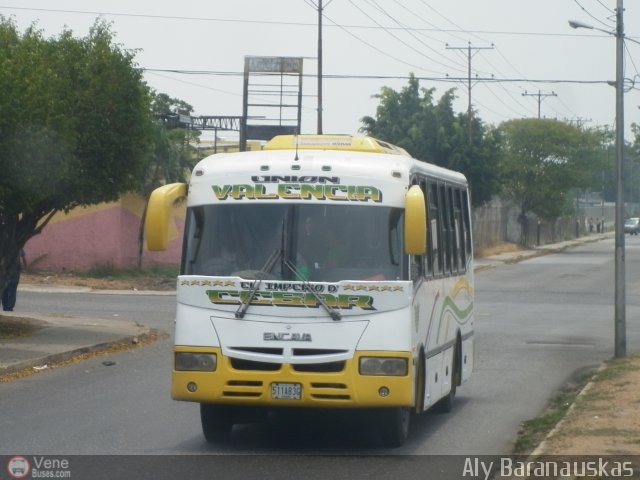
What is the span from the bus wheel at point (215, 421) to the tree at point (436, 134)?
44954 millimetres

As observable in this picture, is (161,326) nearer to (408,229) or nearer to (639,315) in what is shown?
(639,315)

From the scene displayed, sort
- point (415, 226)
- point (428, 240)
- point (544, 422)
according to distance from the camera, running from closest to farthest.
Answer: point (415, 226) < point (428, 240) < point (544, 422)

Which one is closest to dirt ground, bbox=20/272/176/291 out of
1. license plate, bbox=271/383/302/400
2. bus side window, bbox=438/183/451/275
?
bus side window, bbox=438/183/451/275

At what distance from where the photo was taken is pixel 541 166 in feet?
240

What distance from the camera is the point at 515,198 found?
241 feet

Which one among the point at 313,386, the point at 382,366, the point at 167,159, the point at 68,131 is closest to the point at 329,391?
the point at 313,386

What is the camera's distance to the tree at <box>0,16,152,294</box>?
57.3 ft

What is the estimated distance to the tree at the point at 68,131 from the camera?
687 inches

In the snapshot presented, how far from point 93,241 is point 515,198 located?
40675 mm

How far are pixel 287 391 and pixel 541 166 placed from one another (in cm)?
6499

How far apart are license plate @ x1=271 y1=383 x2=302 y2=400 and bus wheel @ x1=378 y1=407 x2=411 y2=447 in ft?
2.96

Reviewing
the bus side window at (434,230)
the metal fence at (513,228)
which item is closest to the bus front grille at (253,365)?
the bus side window at (434,230)

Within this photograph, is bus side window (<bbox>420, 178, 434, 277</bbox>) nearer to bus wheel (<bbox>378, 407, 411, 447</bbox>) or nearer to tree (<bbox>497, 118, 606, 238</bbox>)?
bus wheel (<bbox>378, 407, 411, 447</bbox>)

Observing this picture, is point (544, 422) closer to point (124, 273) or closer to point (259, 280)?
point (259, 280)
